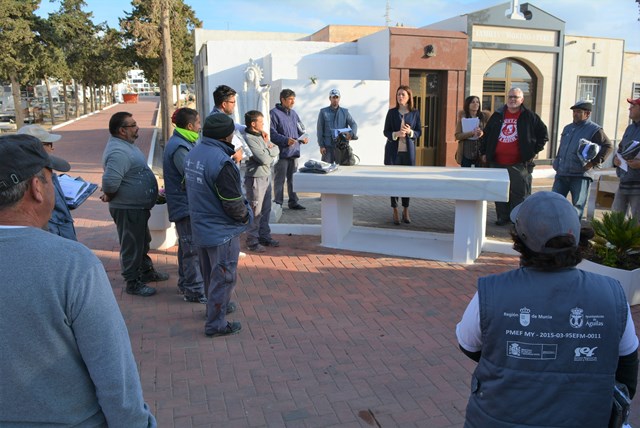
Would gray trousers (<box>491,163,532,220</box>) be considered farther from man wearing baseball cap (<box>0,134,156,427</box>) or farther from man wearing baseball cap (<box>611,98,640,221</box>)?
man wearing baseball cap (<box>0,134,156,427</box>)

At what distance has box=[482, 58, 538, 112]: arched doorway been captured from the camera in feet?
53.4

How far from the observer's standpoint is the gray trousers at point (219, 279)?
4.41 meters

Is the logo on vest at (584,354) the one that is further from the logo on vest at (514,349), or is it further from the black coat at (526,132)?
the black coat at (526,132)

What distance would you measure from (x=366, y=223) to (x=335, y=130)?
1.56 meters

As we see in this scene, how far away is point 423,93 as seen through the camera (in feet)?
49.8

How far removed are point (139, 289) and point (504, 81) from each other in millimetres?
14123

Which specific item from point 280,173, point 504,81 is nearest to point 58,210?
point 280,173

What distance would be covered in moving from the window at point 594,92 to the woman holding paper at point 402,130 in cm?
1206

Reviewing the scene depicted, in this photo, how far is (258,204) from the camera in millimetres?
6762

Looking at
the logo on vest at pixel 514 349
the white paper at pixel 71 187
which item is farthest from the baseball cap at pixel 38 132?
the logo on vest at pixel 514 349

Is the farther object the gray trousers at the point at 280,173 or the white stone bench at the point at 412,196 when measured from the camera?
the gray trousers at the point at 280,173

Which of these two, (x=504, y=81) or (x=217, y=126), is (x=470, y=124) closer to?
(x=217, y=126)

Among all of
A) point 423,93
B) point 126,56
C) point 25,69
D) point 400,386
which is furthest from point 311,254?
point 25,69

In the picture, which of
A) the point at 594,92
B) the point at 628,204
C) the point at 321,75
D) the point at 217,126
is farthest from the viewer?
the point at 594,92
